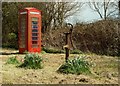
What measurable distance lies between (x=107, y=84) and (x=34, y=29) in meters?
8.73

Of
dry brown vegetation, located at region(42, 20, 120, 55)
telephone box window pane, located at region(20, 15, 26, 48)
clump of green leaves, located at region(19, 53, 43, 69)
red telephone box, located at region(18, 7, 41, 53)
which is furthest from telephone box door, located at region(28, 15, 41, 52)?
clump of green leaves, located at region(19, 53, 43, 69)

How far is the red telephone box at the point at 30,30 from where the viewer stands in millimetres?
13797

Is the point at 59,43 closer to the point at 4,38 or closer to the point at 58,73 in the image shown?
the point at 4,38

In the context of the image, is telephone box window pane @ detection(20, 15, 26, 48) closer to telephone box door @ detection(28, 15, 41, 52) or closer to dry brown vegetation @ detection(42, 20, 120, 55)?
telephone box door @ detection(28, 15, 41, 52)

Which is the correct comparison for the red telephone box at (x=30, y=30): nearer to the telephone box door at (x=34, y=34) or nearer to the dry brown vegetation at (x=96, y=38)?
the telephone box door at (x=34, y=34)

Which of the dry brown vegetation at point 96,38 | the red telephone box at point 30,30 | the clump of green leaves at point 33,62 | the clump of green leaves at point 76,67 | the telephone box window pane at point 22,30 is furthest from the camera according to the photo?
the dry brown vegetation at point 96,38

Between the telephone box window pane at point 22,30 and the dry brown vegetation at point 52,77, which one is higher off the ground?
the telephone box window pane at point 22,30

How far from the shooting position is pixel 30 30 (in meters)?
13.9

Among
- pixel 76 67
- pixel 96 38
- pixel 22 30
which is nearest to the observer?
pixel 76 67

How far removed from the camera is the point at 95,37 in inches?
593

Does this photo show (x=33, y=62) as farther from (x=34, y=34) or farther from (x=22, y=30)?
(x=22, y=30)

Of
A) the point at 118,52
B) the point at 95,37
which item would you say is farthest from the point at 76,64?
the point at 95,37

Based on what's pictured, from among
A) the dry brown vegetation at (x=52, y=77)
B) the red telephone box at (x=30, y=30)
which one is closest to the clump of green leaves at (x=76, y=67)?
the dry brown vegetation at (x=52, y=77)

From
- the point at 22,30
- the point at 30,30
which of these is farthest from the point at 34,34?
the point at 22,30
